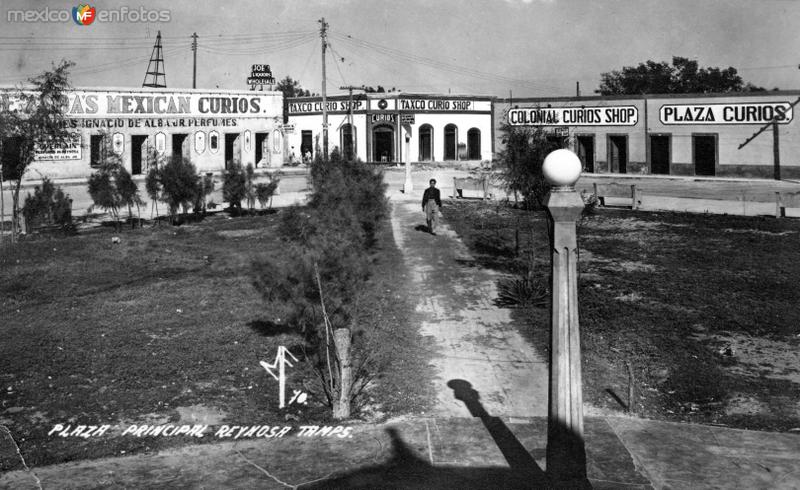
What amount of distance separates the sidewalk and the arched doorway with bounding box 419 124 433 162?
40.5 m

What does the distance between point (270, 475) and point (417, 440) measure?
139 centimetres

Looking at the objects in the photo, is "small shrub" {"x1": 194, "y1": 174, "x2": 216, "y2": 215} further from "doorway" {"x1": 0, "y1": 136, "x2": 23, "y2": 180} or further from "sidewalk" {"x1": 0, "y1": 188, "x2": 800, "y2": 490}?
"sidewalk" {"x1": 0, "y1": 188, "x2": 800, "y2": 490}

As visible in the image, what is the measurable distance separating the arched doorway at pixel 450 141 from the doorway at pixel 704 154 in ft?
52.7

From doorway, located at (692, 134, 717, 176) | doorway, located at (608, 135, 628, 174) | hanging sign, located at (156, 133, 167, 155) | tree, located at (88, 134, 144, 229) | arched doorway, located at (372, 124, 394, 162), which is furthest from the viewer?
arched doorway, located at (372, 124, 394, 162)

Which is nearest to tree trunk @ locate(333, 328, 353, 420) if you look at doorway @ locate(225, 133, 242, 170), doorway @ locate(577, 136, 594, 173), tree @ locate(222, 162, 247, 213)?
tree @ locate(222, 162, 247, 213)

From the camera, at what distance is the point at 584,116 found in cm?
3966

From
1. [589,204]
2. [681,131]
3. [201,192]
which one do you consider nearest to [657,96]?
[681,131]

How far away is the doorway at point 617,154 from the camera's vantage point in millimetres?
39188

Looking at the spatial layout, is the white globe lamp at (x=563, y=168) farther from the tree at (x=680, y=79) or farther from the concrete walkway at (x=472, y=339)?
the tree at (x=680, y=79)

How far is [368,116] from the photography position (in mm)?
47500

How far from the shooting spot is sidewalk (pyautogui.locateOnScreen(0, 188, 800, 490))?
590 cm

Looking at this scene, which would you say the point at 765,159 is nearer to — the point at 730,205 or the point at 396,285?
the point at 730,205

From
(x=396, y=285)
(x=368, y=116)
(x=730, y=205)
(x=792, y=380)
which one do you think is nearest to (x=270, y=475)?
(x=792, y=380)

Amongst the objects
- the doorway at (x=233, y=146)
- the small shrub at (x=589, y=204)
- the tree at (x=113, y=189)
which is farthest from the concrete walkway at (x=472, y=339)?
the doorway at (x=233, y=146)
